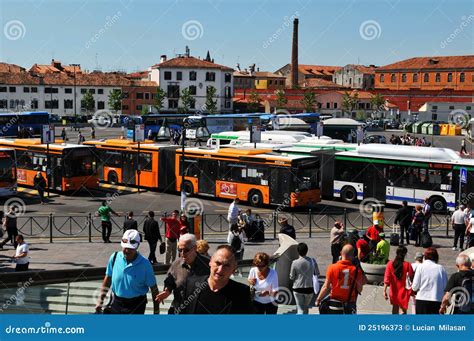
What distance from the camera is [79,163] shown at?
30531 millimetres

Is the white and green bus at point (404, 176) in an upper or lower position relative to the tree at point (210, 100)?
lower

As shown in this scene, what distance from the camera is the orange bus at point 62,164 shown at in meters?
30.1

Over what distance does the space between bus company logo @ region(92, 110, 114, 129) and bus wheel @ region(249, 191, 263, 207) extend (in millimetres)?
63115

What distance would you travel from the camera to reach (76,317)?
8.33 meters

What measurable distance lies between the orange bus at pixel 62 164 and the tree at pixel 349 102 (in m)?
69.0

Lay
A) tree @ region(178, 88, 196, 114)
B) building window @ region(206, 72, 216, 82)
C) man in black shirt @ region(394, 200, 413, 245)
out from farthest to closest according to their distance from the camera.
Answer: building window @ region(206, 72, 216, 82)
tree @ region(178, 88, 196, 114)
man in black shirt @ region(394, 200, 413, 245)

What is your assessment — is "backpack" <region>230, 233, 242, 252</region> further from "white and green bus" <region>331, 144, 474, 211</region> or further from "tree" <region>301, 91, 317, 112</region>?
"tree" <region>301, 91, 317, 112</region>

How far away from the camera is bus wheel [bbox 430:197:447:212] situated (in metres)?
26.7

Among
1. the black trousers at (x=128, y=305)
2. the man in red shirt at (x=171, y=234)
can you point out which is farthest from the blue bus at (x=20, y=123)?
the black trousers at (x=128, y=305)

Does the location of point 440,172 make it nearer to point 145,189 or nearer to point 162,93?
point 145,189

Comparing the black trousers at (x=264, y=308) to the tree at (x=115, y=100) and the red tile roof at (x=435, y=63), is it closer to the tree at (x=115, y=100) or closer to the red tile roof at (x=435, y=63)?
the tree at (x=115, y=100)

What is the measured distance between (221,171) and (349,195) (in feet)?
18.4

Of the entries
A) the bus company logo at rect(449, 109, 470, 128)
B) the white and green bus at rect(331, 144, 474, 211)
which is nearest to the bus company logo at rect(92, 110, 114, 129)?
the bus company logo at rect(449, 109, 470, 128)


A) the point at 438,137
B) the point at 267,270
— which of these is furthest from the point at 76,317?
the point at 438,137
